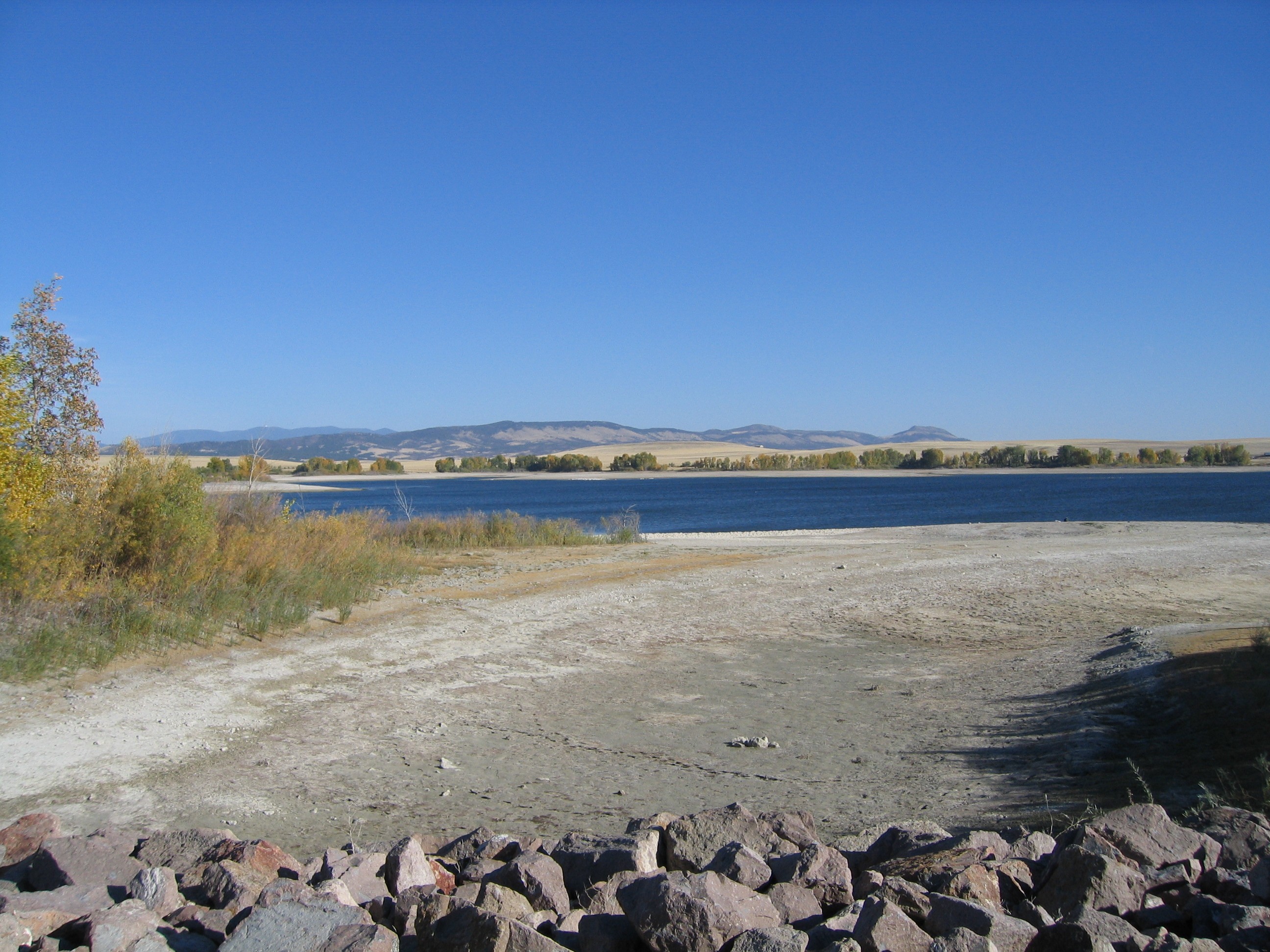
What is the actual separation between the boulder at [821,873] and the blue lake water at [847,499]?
17962 mm

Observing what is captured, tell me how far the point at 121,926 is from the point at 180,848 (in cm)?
111

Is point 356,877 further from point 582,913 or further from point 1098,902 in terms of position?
point 1098,902

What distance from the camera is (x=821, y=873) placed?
443 centimetres

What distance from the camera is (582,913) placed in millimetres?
4219

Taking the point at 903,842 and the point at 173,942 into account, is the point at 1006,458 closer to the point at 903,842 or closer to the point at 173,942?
the point at 903,842

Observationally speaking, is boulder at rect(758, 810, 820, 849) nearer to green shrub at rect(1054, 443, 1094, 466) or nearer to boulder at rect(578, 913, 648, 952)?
boulder at rect(578, 913, 648, 952)

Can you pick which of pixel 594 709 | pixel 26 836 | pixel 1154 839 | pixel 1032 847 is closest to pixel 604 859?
pixel 1032 847

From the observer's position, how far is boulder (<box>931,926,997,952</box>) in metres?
3.46

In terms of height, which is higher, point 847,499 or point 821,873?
point 821,873

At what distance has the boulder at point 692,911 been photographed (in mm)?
3656

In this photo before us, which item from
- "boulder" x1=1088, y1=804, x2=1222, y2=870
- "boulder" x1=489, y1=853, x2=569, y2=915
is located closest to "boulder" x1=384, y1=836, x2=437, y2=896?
"boulder" x1=489, y1=853, x2=569, y2=915

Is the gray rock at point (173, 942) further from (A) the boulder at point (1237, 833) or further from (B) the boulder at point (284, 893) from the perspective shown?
(A) the boulder at point (1237, 833)

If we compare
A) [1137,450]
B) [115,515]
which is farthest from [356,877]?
[1137,450]

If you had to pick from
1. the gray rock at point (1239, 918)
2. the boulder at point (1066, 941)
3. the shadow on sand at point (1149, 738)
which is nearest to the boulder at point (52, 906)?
the boulder at point (1066, 941)
